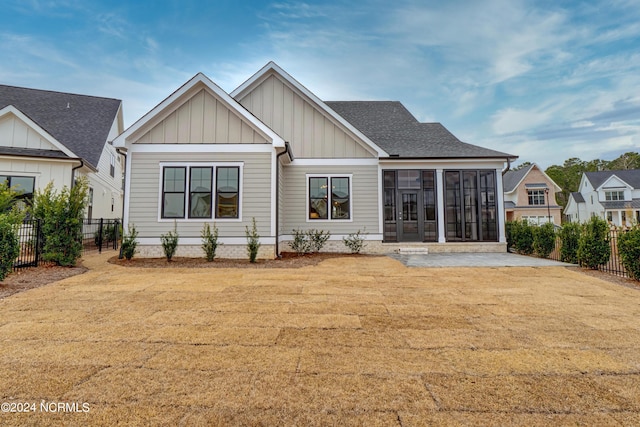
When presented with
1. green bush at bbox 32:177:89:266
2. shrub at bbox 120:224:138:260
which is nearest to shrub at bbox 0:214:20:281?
green bush at bbox 32:177:89:266

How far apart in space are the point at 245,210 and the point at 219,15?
1001 cm

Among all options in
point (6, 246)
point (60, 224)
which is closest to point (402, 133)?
point (60, 224)

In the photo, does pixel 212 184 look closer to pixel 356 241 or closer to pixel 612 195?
pixel 356 241

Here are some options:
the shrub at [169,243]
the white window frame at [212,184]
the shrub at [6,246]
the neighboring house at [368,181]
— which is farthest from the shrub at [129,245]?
the neighboring house at [368,181]

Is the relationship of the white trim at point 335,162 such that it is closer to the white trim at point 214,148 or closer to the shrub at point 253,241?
the white trim at point 214,148

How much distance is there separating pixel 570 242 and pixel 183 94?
1205cm

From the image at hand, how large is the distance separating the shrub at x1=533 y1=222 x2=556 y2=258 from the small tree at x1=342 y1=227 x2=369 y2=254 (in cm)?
565

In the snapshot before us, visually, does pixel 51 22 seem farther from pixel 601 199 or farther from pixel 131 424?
pixel 601 199

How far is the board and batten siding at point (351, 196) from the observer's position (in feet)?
34.4

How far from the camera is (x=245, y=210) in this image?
8.69 meters

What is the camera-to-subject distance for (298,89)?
Result: 35.0 feet

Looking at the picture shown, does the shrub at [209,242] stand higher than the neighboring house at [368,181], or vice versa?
the neighboring house at [368,181]

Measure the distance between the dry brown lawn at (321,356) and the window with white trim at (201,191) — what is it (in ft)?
13.1

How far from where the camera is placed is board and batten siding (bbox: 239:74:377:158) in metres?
10.6
